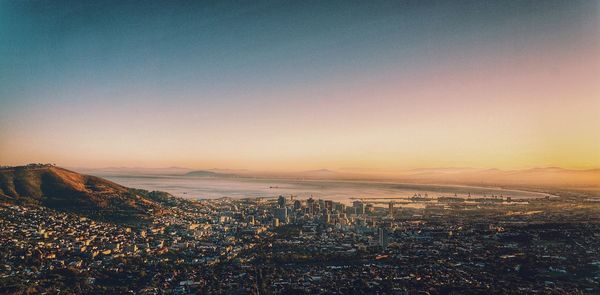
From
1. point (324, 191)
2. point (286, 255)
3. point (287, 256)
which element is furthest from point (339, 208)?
point (324, 191)

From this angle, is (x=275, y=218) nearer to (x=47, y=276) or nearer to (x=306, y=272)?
(x=306, y=272)

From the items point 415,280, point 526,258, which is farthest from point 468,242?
point 415,280

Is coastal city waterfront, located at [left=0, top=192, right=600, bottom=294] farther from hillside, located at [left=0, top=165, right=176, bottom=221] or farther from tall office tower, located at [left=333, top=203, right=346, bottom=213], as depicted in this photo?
tall office tower, located at [left=333, top=203, right=346, bottom=213]

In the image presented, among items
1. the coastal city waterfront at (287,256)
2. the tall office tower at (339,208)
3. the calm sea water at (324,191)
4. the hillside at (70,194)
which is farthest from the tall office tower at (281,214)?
the calm sea water at (324,191)

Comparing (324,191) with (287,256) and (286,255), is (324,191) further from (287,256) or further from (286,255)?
(287,256)

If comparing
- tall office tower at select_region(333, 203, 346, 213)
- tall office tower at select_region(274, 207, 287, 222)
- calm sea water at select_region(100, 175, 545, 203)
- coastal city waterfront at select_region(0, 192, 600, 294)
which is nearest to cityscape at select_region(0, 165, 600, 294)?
coastal city waterfront at select_region(0, 192, 600, 294)
